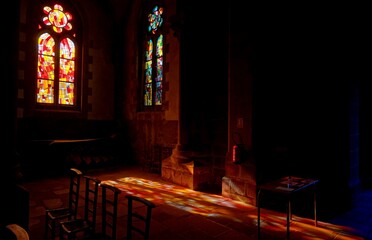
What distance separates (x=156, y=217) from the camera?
3.23 m

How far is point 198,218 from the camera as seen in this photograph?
319cm

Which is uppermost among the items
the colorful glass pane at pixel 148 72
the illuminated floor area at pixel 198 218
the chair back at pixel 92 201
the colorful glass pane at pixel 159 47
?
the colorful glass pane at pixel 159 47

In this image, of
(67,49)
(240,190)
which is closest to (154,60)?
(67,49)

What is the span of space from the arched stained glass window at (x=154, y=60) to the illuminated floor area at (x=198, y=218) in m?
2.79

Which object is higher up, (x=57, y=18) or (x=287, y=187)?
(x=57, y=18)

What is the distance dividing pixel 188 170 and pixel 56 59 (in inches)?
195

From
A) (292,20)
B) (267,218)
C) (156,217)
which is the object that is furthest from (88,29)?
(267,218)

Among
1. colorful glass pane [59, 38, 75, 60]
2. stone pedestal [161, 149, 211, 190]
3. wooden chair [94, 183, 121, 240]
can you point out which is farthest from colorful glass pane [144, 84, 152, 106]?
wooden chair [94, 183, 121, 240]

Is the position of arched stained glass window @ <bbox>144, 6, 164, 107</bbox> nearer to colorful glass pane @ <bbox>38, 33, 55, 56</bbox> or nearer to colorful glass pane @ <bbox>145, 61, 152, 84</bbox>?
colorful glass pane @ <bbox>145, 61, 152, 84</bbox>

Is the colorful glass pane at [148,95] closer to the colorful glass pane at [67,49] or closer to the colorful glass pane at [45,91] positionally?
the colorful glass pane at [67,49]

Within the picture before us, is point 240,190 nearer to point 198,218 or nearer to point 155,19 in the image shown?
point 198,218

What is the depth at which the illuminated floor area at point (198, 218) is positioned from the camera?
8.94 ft

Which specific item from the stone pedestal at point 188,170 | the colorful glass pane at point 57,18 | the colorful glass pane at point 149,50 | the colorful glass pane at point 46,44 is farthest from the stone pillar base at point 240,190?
the colorful glass pane at point 57,18

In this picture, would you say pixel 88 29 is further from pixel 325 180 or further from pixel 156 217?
pixel 325 180
